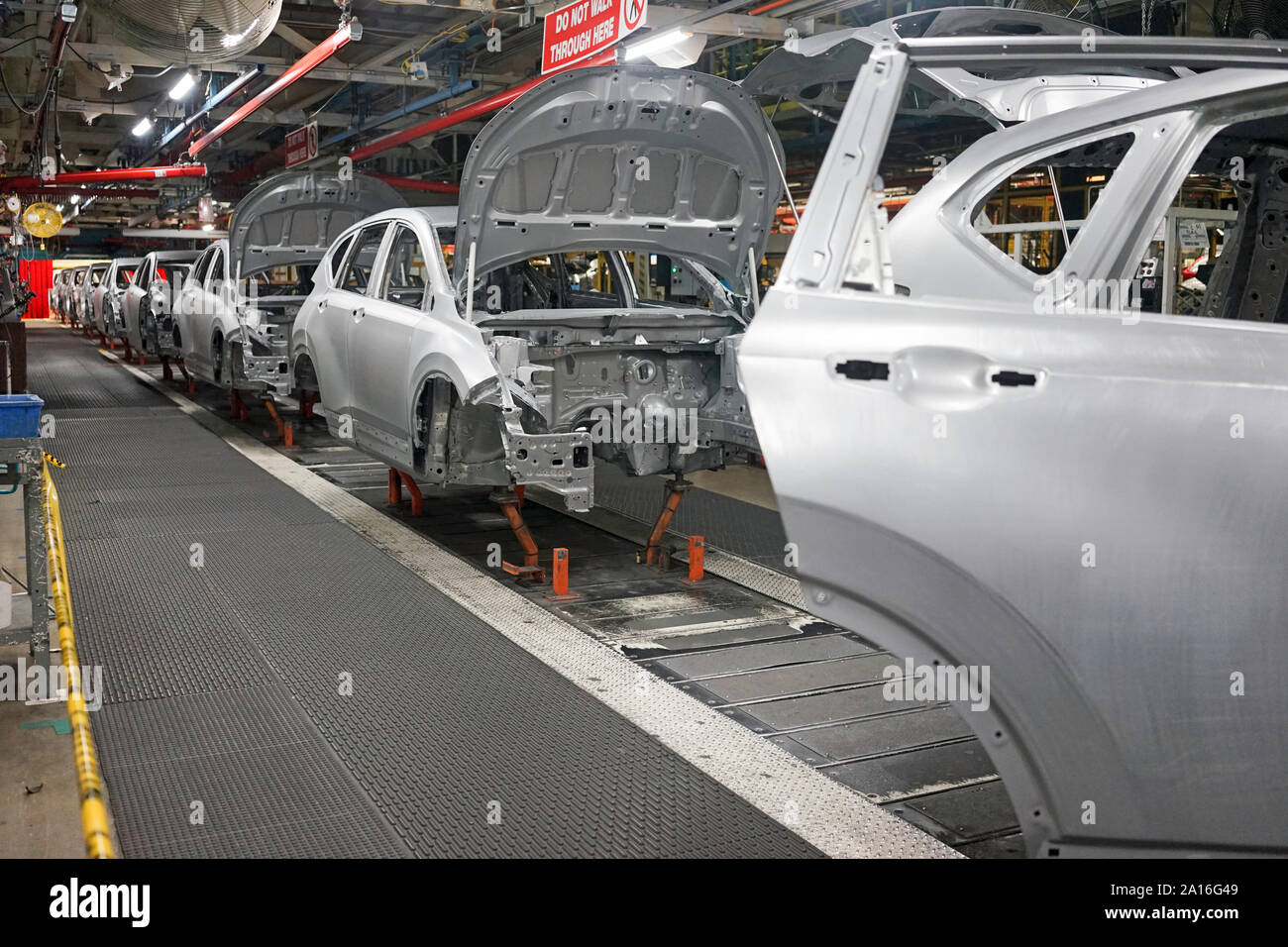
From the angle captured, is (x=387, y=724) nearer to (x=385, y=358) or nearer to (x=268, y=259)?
(x=385, y=358)

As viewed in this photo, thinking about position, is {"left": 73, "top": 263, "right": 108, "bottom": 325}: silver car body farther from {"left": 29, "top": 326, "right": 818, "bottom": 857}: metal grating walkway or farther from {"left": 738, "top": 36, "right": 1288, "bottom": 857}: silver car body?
{"left": 738, "top": 36, "right": 1288, "bottom": 857}: silver car body

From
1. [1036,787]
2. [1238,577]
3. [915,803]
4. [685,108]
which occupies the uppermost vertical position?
[685,108]

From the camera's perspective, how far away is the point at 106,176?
15719mm

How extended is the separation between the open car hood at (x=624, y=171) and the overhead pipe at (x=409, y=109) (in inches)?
221

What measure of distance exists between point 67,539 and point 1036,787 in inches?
224

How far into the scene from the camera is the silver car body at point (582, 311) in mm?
5309

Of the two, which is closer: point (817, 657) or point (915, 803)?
point (915, 803)

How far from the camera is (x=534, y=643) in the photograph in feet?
15.7

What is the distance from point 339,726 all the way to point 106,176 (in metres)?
14.2

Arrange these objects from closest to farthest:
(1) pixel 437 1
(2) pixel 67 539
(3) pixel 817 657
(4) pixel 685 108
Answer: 1. (3) pixel 817 657
2. (4) pixel 685 108
3. (2) pixel 67 539
4. (1) pixel 437 1

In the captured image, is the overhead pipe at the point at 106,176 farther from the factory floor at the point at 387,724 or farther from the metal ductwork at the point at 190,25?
the factory floor at the point at 387,724

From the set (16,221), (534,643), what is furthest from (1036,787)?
(16,221)
